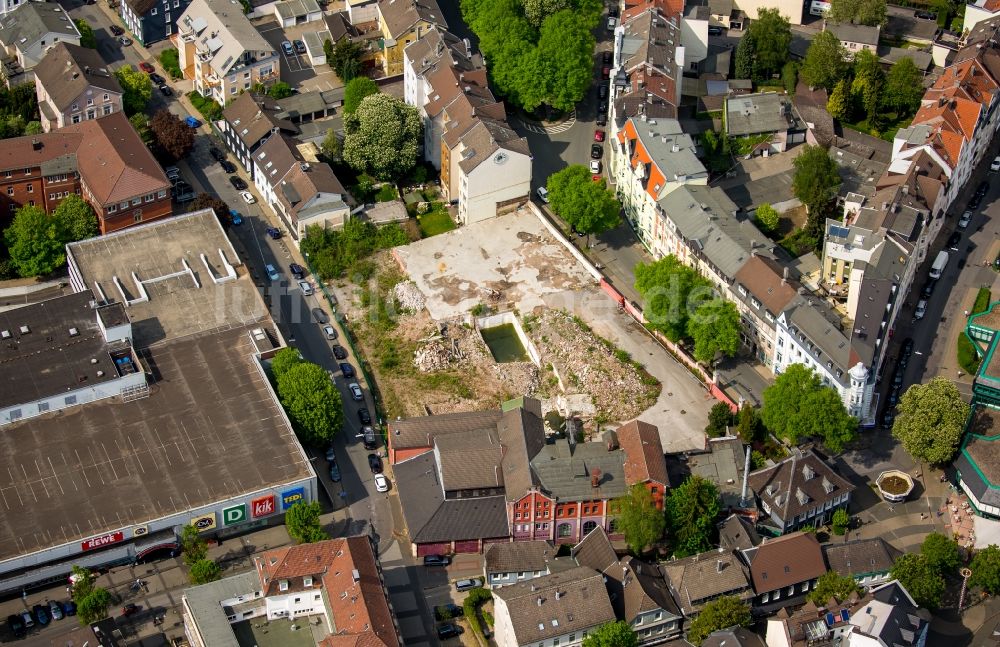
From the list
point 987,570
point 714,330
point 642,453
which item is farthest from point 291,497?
point 987,570

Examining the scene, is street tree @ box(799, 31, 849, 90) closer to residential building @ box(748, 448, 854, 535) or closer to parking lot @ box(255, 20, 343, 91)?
parking lot @ box(255, 20, 343, 91)

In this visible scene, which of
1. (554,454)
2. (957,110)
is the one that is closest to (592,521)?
(554,454)

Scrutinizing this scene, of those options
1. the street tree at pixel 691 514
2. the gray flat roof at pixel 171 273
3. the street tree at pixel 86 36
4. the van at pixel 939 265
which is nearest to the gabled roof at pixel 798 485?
the street tree at pixel 691 514

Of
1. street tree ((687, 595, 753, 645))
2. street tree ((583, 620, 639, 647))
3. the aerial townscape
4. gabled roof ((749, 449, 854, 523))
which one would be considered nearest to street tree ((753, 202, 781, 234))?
the aerial townscape

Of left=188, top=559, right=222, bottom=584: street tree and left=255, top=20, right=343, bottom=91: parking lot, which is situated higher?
left=255, top=20, right=343, bottom=91: parking lot

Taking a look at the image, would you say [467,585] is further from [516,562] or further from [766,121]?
[766,121]

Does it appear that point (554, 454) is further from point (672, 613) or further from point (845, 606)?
point (845, 606)
